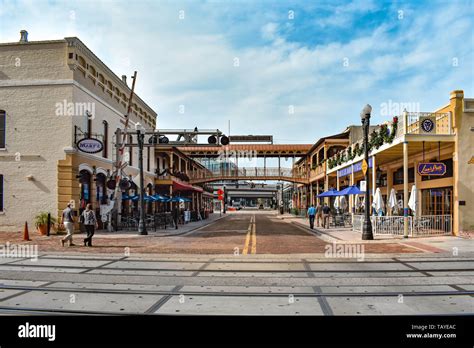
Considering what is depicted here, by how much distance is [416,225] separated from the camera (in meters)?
19.7

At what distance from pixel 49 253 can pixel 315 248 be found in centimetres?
958

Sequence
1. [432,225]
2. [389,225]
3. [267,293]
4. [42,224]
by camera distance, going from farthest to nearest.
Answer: [42,224]
[432,225]
[389,225]
[267,293]

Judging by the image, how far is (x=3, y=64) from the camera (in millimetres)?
22688

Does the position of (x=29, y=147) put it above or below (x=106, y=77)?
below

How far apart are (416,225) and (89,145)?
1728 centimetres

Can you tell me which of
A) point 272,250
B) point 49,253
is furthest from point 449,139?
point 49,253

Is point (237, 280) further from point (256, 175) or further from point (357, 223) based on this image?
point (256, 175)

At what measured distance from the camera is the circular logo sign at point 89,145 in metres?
21.9

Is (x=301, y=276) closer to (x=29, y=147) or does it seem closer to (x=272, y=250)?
(x=272, y=250)

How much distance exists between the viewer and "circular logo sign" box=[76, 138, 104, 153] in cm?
2194

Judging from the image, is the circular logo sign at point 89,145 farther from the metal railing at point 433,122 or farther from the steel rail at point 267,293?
the metal railing at point 433,122

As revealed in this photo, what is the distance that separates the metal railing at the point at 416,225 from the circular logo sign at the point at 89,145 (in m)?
15.0

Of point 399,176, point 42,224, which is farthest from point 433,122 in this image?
point 42,224
